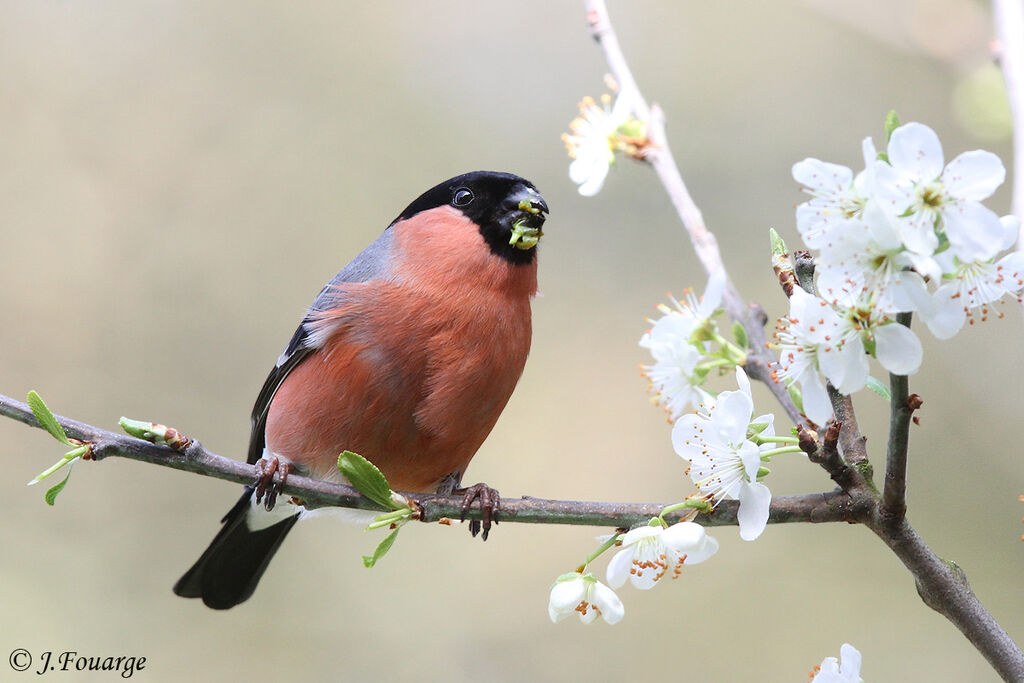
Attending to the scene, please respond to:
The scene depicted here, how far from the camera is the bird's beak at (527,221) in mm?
2959

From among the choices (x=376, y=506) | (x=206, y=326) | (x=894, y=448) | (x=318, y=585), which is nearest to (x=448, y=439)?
(x=376, y=506)

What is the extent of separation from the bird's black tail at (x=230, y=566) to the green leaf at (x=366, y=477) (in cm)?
168

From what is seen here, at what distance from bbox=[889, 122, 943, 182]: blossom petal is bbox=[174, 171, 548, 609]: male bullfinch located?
61.1 inches

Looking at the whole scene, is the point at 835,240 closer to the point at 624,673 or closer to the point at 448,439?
the point at 448,439

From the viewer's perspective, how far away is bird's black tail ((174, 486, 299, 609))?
3.54 metres

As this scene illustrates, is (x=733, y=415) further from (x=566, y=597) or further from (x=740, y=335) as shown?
A: (x=566, y=597)

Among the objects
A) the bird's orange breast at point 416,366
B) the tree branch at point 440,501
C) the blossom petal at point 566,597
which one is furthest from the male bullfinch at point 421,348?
the blossom petal at point 566,597

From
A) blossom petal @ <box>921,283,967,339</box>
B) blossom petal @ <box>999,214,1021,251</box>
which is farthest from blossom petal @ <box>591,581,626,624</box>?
blossom petal @ <box>999,214,1021,251</box>

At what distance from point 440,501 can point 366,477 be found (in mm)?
252

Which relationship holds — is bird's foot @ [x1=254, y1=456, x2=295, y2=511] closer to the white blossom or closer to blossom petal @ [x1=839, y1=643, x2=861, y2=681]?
the white blossom

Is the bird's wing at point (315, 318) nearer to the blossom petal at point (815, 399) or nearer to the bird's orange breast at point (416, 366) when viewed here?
the bird's orange breast at point (416, 366)

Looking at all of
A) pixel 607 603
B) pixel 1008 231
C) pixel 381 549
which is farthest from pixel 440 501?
pixel 1008 231

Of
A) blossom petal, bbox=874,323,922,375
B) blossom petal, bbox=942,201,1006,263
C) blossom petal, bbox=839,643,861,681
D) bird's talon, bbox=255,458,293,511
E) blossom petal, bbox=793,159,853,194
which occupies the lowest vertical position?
blossom petal, bbox=839,643,861,681

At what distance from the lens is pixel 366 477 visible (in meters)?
1.91
